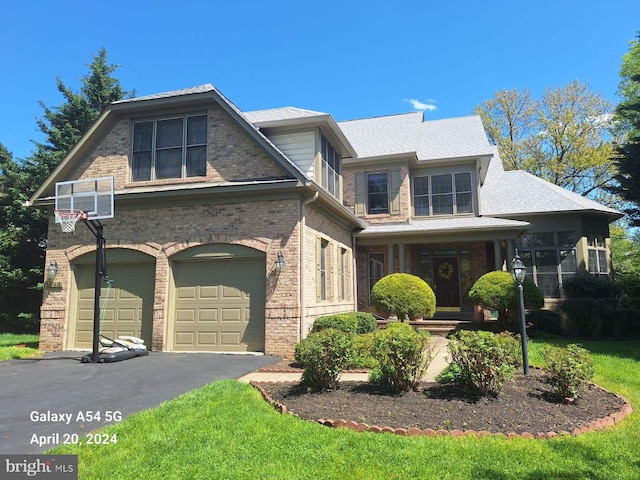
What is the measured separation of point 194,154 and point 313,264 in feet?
14.4

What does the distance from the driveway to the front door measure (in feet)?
32.6

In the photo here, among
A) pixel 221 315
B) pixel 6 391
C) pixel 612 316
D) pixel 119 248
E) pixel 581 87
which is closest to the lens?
pixel 6 391

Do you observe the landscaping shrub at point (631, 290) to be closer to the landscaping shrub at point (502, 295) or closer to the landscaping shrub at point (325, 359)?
the landscaping shrub at point (502, 295)

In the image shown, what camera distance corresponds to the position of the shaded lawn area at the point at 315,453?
376cm

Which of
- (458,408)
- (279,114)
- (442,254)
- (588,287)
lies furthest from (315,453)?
(588,287)

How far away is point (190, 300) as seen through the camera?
11164 millimetres

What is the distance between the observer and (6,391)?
684 centimetres

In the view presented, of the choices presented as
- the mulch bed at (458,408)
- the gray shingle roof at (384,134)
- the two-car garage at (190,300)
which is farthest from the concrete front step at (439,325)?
the mulch bed at (458,408)

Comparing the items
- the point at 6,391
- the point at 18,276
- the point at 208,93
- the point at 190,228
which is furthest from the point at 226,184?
the point at 18,276

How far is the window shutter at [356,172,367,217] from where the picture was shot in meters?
17.4

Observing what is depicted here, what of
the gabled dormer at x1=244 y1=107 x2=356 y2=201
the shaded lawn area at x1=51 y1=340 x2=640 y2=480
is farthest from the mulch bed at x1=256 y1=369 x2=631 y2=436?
the gabled dormer at x1=244 y1=107 x2=356 y2=201

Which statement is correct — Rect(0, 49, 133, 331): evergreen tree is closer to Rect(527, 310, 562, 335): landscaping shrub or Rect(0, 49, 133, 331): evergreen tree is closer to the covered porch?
the covered porch

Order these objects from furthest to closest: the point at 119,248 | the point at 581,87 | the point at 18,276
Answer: the point at 581,87, the point at 18,276, the point at 119,248

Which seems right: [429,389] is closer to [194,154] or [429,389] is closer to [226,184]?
[226,184]
